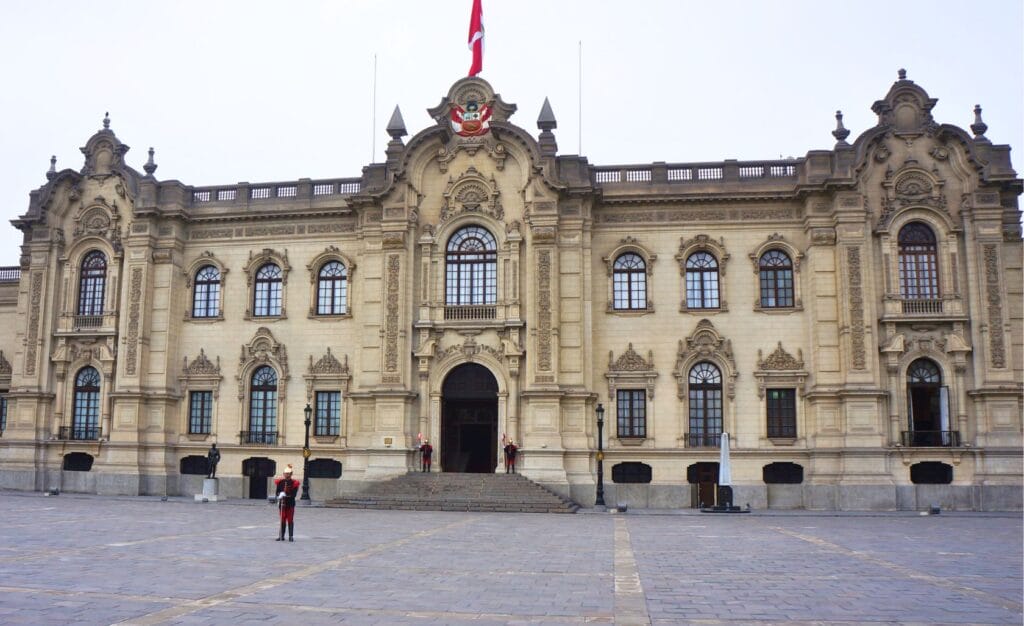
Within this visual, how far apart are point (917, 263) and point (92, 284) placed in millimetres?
34123

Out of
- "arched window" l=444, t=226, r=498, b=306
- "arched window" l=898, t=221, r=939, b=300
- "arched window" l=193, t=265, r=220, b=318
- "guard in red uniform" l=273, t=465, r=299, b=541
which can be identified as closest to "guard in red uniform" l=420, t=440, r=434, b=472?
"arched window" l=444, t=226, r=498, b=306

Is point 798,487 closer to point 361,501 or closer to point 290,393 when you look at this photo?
point 361,501

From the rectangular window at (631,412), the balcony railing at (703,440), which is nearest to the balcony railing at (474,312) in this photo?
the rectangular window at (631,412)

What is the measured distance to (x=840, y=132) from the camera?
35562 mm

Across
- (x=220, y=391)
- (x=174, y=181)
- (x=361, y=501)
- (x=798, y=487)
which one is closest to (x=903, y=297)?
(x=798, y=487)

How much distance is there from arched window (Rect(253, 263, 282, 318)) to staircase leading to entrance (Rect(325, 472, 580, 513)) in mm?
9493

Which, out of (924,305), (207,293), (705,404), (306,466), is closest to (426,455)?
(306,466)

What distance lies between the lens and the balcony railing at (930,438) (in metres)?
33.2

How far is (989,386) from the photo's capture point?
3291 cm

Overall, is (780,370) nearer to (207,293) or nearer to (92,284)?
(207,293)

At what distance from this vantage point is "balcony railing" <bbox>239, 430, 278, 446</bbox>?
124 feet

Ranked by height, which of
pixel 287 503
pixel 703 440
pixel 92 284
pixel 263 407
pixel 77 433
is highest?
pixel 92 284

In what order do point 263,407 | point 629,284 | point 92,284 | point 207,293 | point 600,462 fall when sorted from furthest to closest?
point 92,284
point 207,293
point 263,407
point 629,284
point 600,462

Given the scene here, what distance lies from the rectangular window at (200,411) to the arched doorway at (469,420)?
33.6ft
